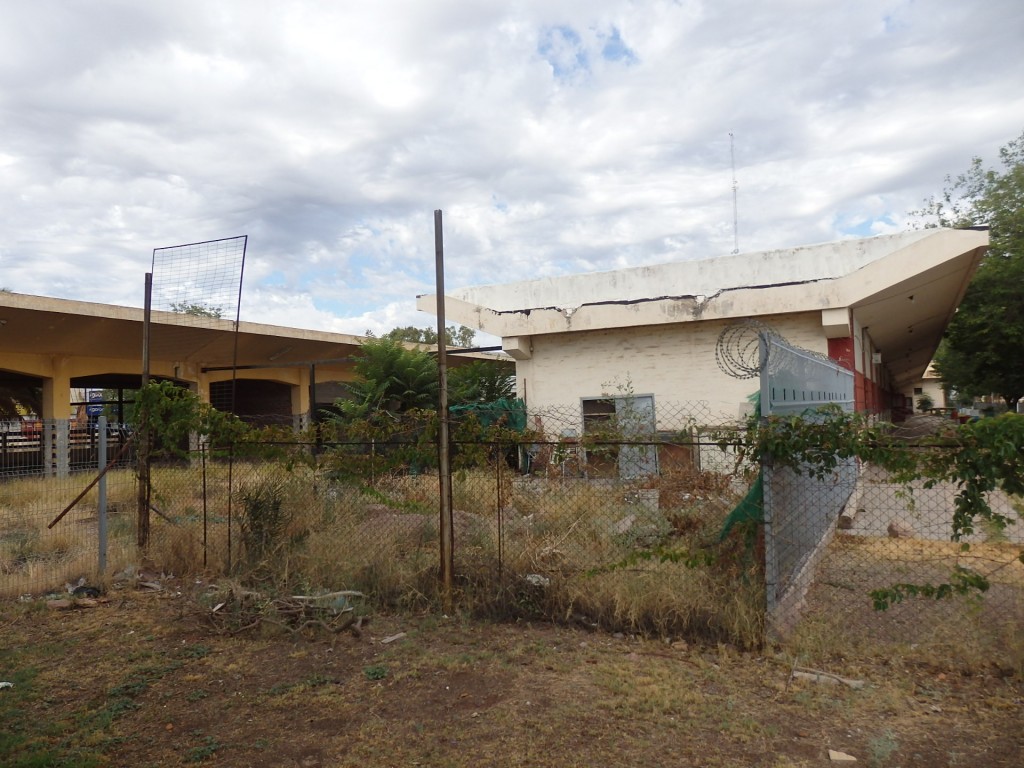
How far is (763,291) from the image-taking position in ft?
46.7

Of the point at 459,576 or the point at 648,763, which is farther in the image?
the point at 459,576

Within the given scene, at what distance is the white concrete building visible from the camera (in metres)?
13.5

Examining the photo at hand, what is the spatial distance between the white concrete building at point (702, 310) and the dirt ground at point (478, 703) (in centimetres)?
874

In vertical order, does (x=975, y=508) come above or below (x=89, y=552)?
above

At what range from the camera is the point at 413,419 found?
6.78 meters

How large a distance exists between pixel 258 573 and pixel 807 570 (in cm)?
500

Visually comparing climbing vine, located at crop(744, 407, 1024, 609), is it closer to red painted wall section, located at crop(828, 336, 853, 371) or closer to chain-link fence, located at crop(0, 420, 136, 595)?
chain-link fence, located at crop(0, 420, 136, 595)

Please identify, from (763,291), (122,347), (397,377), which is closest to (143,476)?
(397,377)

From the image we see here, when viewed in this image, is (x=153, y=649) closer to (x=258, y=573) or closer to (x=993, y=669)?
(x=258, y=573)

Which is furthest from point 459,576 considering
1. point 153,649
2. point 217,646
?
point 153,649

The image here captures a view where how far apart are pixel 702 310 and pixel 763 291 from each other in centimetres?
116

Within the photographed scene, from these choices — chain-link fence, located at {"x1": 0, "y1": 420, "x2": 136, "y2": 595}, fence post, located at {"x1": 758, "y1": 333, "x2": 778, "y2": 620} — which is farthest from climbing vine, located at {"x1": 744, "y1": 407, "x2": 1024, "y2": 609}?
chain-link fence, located at {"x1": 0, "y1": 420, "x2": 136, "y2": 595}

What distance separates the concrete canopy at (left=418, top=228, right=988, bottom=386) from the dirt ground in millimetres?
9847

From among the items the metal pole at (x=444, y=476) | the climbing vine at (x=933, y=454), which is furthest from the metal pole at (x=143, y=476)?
the climbing vine at (x=933, y=454)
